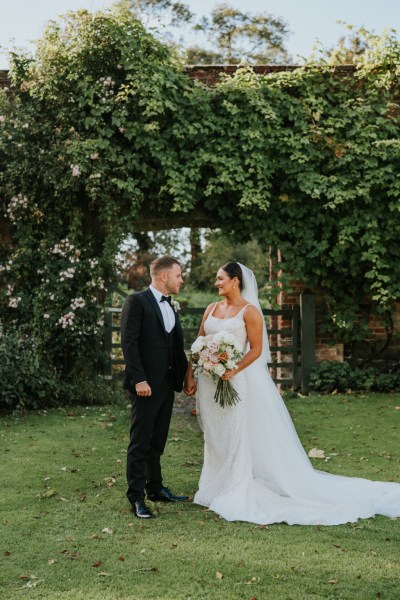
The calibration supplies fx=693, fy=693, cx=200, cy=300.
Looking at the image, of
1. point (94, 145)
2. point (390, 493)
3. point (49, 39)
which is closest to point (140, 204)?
point (94, 145)

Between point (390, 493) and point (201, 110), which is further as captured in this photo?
point (201, 110)

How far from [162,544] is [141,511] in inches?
22.9

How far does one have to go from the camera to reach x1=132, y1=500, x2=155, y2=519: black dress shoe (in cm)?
476

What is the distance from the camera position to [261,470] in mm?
5336

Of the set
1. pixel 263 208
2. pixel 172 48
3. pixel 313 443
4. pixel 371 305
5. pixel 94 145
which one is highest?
pixel 172 48

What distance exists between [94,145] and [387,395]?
5316 mm

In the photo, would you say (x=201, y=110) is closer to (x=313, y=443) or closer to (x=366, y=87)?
(x=366, y=87)

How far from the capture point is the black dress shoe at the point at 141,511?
476cm

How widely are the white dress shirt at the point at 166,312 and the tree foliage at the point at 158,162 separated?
4.49m

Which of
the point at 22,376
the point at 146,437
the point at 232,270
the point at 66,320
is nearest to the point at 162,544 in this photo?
the point at 146,437

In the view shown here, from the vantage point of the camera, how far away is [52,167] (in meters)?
9.40

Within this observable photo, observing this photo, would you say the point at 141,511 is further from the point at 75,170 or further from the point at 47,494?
the point at 75,170

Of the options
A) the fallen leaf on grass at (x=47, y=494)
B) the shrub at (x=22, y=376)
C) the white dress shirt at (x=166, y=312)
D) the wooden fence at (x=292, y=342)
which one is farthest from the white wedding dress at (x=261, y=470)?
the wooden fence at (x=292, y=342)

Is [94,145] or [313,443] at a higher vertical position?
[94,145]
